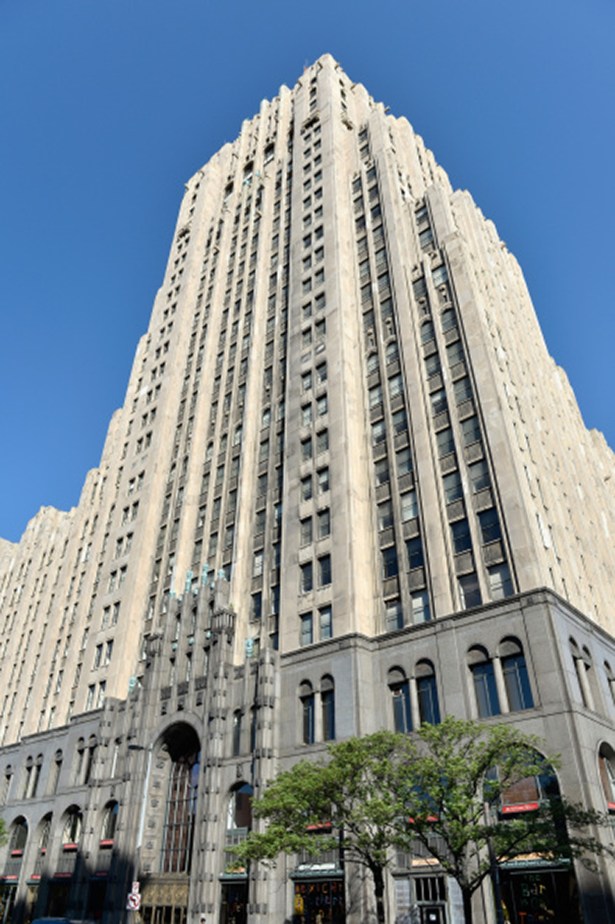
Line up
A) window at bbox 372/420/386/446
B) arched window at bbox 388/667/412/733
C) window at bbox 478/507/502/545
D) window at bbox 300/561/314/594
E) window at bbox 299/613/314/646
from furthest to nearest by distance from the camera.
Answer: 1. window at bbox 372/420/386/446
2. window at bbox 300/561/314/594
3. window at bbox 299/613/314/646
4. window at bbox 478/507/502/545
5. arched window at bbox 388/667/412/733

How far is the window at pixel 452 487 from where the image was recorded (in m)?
43.8

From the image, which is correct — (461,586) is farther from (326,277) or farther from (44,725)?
(44,725)

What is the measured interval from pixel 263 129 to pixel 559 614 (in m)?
84.6

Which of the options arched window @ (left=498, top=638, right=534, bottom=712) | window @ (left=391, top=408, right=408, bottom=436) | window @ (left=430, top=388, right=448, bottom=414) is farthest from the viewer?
window @ (left=391, top=408, right=408, bottom=436)

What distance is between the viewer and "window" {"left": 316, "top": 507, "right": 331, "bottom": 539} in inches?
1892

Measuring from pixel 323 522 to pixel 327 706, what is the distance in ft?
42.9

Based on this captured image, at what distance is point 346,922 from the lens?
34031 millimetres

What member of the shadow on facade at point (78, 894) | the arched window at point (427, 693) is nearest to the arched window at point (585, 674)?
the arched window at point (427, 693)

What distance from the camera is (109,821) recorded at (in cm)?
4931

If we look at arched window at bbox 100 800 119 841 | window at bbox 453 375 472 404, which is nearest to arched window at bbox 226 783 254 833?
arched window at bbox 100 800 119 841

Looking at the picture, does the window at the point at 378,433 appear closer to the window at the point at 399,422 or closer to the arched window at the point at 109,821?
the window at the point at 399,422

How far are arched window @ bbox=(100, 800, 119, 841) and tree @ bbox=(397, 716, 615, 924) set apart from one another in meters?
28.7

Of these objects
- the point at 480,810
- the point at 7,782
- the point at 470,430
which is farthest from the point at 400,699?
the point at 7,782

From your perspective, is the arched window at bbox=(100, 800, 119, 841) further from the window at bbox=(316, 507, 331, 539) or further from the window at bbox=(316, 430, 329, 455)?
the window at bbox=(316, 430, 329, 455)
